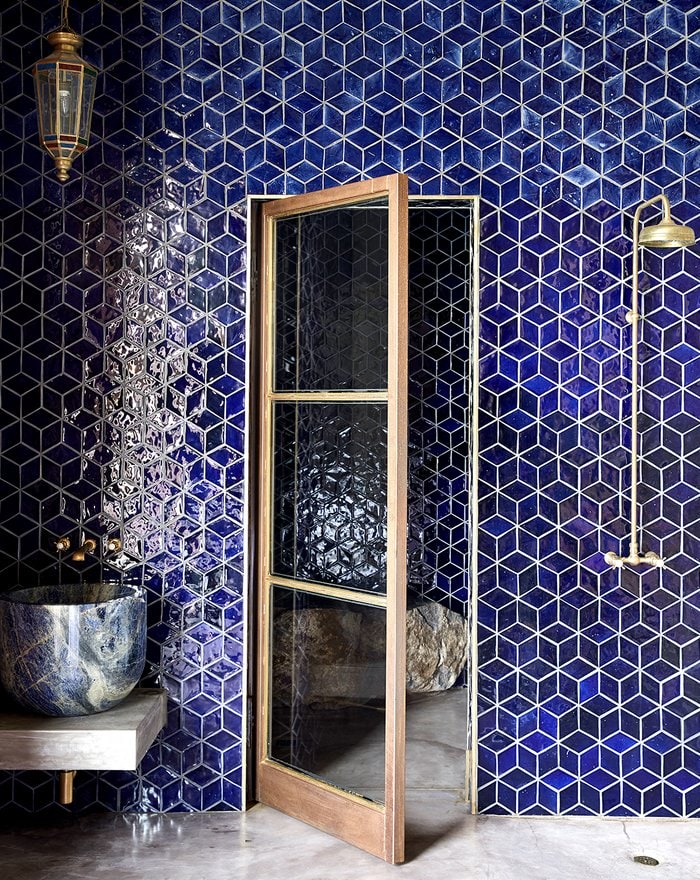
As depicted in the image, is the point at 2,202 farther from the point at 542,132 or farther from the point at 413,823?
the point at 413,823

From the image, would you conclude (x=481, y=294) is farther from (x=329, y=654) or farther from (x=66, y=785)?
(x=66, y=785)

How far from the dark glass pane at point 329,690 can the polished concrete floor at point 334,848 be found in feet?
0.21

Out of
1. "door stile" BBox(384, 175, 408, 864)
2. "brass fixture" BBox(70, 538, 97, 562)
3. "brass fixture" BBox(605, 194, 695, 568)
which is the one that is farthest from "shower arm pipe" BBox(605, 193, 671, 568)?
"brass fixture" BBox(70, 538, 97, 562)

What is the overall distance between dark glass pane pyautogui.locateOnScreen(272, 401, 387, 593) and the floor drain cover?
1234 mm

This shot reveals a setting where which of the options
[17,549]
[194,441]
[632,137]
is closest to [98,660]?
[17,549]

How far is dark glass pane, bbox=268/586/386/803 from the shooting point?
2982mm

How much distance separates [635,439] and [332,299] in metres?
1.22

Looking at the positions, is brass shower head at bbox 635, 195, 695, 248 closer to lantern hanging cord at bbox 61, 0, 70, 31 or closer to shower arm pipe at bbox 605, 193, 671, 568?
shower arm pipe at bbox 605, 193, 671, 568

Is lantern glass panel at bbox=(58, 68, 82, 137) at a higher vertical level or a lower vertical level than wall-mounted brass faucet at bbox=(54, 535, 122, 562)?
higher

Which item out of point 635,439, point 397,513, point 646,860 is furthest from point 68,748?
point 635,439

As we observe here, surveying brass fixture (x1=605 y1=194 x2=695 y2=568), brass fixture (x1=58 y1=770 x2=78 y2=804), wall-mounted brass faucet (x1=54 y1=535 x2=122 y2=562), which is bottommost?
brass fixture (x1=58 y1=770 x2=78 y2=804)

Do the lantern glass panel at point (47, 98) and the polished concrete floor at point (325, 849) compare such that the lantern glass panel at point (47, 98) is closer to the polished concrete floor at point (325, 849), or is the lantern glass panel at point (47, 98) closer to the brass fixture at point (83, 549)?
the brass fixture at point (83, 549)

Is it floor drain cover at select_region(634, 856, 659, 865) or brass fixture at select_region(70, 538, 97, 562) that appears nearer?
floor drain cover at select_region(634, 856, 659, 865)

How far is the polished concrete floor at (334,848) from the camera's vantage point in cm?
280
